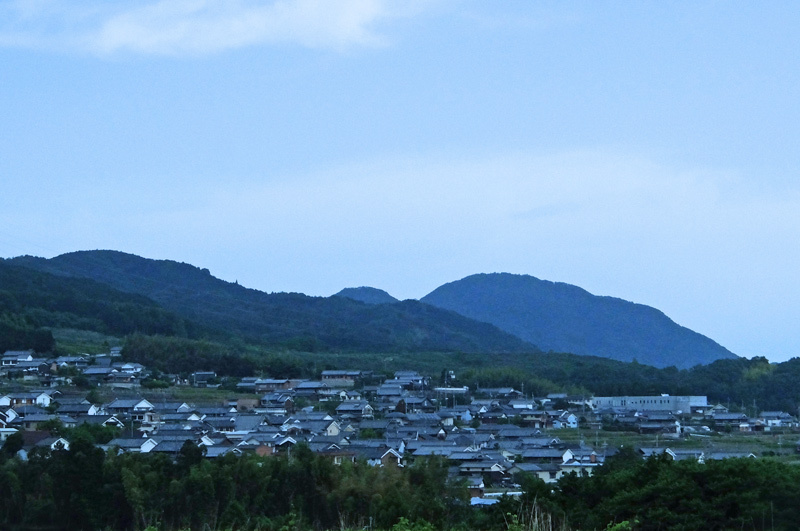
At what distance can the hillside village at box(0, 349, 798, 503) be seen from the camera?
64.2ft

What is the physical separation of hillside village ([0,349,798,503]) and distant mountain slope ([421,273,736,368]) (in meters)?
91.9

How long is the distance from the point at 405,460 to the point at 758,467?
9641 mm

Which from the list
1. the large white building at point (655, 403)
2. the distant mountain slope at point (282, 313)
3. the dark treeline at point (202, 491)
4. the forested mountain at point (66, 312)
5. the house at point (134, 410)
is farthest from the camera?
the distant mountain slope at point (282, 313)

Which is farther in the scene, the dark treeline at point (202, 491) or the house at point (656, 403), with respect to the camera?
the house at point (656, 403)

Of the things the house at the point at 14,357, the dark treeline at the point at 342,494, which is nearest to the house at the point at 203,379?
the house at the point at 14,357

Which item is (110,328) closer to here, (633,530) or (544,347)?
(633,530)

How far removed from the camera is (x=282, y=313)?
232 feet

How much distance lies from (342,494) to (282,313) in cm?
5852

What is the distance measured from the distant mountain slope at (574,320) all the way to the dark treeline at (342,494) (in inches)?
4423

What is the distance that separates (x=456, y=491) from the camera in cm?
1330

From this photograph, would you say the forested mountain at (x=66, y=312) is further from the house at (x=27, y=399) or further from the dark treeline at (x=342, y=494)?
the dark treeline at (x=342, y=494)

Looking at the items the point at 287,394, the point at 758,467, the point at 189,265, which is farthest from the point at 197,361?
the point at 189,265

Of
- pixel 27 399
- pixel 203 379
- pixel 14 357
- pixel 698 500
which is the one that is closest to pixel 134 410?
pixel 27 399

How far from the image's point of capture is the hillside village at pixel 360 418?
19.6m
